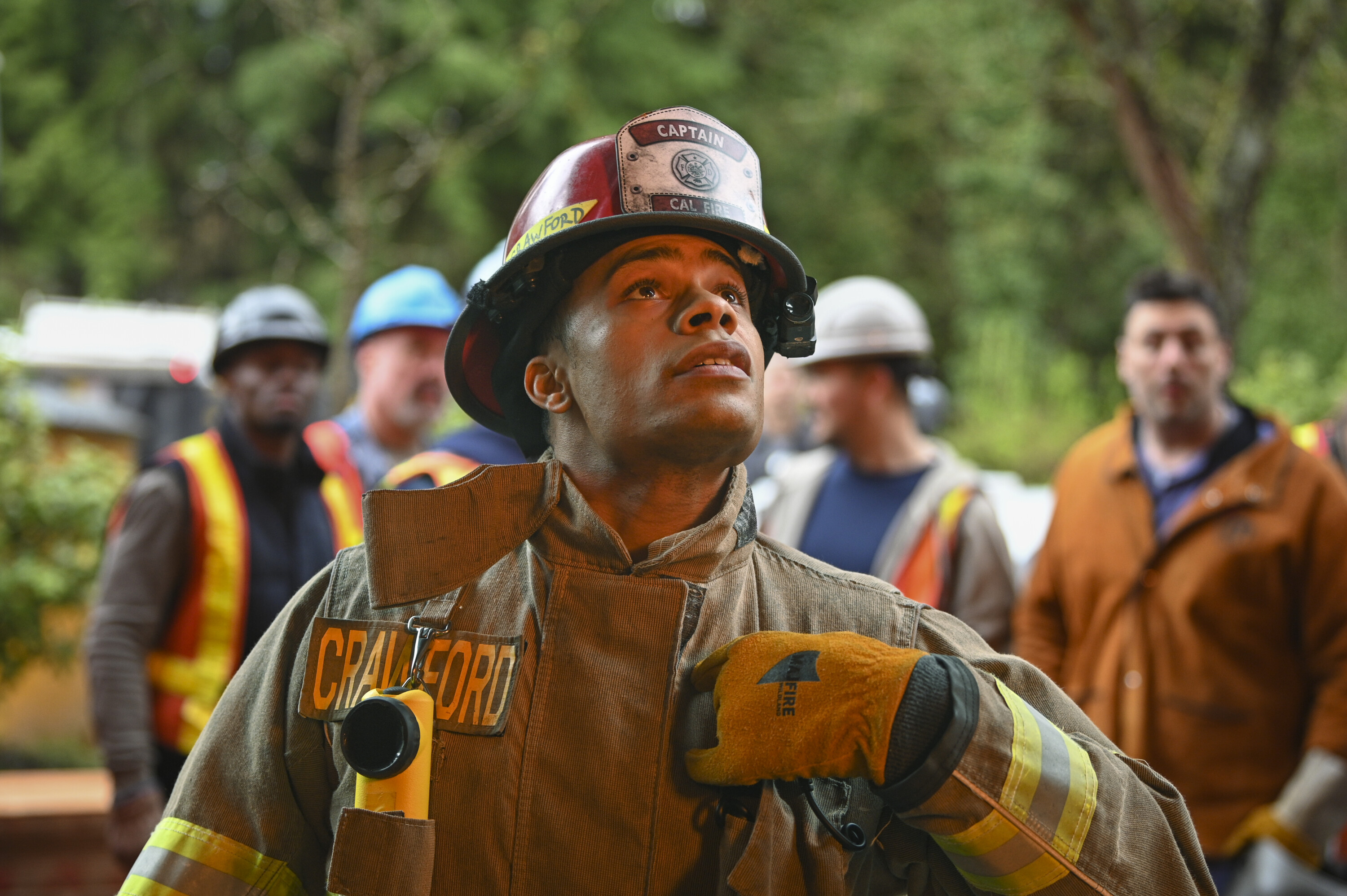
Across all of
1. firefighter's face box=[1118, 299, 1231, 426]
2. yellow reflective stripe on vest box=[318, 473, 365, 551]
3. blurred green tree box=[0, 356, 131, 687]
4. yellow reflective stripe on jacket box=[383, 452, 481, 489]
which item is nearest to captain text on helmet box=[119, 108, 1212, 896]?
yellow reflective stripe on jacket box=[383, 452, 481, 489]

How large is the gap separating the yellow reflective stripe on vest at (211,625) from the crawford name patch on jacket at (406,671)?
213cm

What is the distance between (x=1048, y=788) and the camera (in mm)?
1739

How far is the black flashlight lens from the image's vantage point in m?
1.76

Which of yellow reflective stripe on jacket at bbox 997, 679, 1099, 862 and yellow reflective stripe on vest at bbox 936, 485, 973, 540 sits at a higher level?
yellow reflective stripe on vest at bbox 936, 485, 973, 540

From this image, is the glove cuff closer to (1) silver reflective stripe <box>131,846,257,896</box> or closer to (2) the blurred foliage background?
(1) silver reflective stripe <box>131,846,257,896</box>

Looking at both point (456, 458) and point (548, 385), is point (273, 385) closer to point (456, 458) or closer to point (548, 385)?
point (456, 458)

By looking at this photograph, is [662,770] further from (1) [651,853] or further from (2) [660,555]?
Result: (2) [660,555]

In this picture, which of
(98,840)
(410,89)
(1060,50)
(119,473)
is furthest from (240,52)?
(98,840)

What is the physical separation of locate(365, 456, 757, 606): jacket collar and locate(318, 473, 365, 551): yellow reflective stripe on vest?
7.76 feet

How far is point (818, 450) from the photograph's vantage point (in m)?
5.29

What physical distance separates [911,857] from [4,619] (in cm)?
555

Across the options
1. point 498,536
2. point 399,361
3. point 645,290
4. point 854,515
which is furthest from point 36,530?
point 645,290

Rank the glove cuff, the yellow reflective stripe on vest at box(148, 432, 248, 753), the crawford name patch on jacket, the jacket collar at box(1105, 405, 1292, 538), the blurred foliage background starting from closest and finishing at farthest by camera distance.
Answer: the glove cuff → the crawford name patch on jacket → the yellow reflective stripe on vest at box(148, 432, 248, 753) → the jacket collar at box(1105, 405, 1292, 538) → the blurred foliage background

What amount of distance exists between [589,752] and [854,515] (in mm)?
2743
